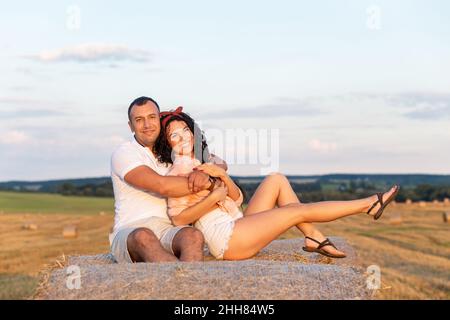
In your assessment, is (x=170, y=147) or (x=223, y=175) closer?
(x=223, y=175)

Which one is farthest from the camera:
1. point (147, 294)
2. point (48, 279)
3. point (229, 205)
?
point (229, 205)

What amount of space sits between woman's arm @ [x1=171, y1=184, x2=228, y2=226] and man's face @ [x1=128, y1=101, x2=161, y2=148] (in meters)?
0.56

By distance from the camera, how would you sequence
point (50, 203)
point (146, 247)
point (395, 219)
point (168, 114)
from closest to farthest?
1. point (146, 247)
2. point (168, 114)
3. point (395, 219)
4. point (50, 203)

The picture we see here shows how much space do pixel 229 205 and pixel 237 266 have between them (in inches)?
45.4

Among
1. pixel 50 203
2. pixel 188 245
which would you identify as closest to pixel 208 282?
pixel 188 245

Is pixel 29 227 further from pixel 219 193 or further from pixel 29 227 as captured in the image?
pixel 219 193

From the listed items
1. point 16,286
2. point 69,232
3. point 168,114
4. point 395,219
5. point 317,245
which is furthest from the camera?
point 395,219

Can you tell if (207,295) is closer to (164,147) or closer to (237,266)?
(237,266)

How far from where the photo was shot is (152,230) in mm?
5605

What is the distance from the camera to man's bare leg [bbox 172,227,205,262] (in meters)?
5.34

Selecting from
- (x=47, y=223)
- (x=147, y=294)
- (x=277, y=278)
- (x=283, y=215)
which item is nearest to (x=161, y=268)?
(x=147, y=294)

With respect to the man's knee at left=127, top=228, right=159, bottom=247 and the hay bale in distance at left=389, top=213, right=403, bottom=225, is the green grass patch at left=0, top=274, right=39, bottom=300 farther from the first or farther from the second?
the hay bale in distance at left=389, top=213, right=403, bottom=225

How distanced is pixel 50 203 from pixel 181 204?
22.8 m
